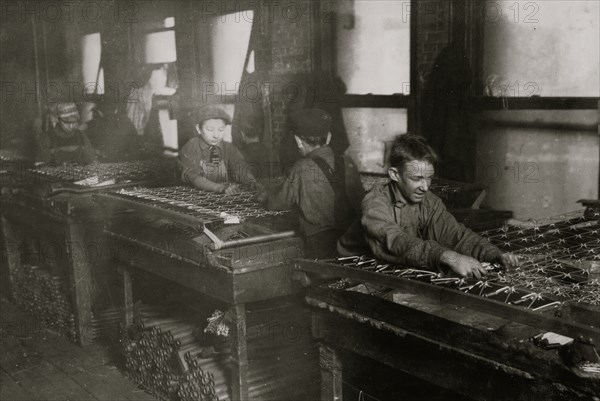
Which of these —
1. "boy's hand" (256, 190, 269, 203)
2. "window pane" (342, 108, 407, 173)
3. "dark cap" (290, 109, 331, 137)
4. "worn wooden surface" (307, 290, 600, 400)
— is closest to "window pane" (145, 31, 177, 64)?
"window pane" (342, 108, 407, 173)

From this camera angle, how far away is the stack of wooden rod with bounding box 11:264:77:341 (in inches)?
238

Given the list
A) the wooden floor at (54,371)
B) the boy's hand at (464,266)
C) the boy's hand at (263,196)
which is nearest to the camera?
the boy's hand at (464,266)

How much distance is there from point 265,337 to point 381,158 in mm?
3081

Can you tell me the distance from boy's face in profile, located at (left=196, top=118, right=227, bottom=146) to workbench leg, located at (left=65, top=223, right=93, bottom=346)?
1.31 metres

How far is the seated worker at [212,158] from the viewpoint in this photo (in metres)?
5.39

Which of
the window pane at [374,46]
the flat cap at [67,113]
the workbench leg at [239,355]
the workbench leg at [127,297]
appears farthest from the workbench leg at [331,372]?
the flat cap at [67,113]

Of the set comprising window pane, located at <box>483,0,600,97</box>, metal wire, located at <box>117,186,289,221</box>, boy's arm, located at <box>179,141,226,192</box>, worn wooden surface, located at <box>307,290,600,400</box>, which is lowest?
worn wooden surface, located at <box>307,290,600,400</box>

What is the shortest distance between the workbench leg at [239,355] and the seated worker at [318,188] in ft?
1.97

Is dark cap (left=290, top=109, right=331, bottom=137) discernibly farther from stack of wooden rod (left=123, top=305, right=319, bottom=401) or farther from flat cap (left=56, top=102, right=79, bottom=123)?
flat cap (left=56, top=102, right=79, bottom=123)

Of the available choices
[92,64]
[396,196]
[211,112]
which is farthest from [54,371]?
[92,64]

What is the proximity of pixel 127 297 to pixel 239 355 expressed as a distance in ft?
5.28

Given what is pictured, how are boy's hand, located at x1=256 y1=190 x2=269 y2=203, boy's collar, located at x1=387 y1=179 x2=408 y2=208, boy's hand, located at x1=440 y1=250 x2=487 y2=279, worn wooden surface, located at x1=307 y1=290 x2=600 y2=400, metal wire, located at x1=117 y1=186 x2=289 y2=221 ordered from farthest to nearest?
1. boy's hand, located at x1=256 y1=190 x2=269 y2=203
2. metal wire, located at x1=117 y1=186 x2=289 y2=221
3. boy's collar, located at x1=387 y1=179 x2=408 y2=208
4. boy's hand, located at x1=440 y1=250 x2=487 y2=279
5. worn wooden surface, located at x1=307 y1=290 x2=600 y2=400

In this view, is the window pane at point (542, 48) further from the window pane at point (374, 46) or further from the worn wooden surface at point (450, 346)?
the worn wooden surface at point (450, 346)

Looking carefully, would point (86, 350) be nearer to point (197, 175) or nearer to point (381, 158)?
point (197, 175)
